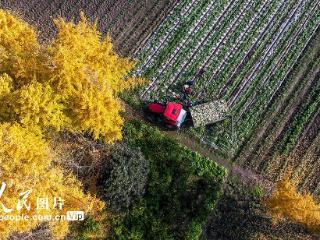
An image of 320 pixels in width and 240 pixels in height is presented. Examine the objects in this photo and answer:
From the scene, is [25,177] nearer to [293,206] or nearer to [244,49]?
[293,206]

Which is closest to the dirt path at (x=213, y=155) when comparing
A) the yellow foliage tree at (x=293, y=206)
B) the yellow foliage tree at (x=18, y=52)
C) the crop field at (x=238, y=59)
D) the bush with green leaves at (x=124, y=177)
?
the crop field at (x=238, y=59)

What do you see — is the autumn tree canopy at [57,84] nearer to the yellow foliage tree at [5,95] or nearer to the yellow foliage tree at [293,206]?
the yellow foliage tree at [5,95]

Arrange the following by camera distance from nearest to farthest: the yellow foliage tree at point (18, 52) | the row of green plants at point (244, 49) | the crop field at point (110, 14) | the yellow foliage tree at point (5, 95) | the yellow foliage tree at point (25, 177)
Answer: the yellow foliage tree at point (25, 177) → the yellow foliage tree at point (5, 95) → the yellow foliage tree at point (18, 52) → the row of green plants at point (244, 49) → the crop field at point (110, 14)

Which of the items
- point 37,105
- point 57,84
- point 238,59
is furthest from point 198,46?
point 37,105

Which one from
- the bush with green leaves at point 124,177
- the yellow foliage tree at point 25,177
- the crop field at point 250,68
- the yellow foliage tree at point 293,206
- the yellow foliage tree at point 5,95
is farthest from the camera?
the crop field at point 250,68

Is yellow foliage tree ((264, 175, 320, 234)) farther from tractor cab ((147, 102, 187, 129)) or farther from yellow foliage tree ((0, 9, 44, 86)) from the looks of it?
yellow foliage tree ((0, 9, 44, 86))

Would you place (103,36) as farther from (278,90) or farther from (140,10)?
(278,90)

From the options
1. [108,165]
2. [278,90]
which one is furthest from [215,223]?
[278,90]

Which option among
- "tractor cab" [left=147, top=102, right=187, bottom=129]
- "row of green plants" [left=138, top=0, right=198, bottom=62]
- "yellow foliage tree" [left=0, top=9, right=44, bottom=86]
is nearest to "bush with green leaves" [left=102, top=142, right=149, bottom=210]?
"tractor cab" [left=147, top=102, right=187, bottom=129]
